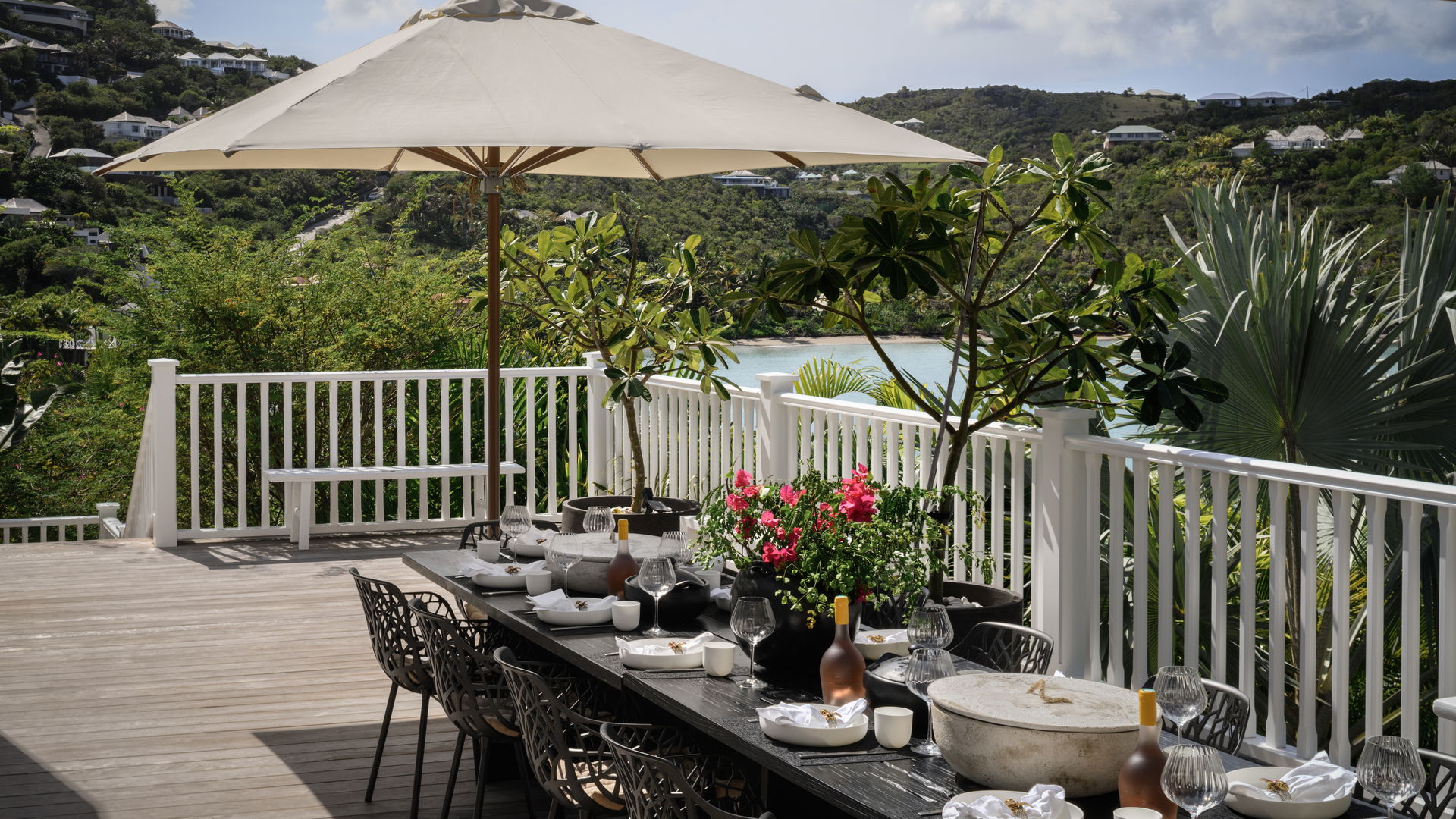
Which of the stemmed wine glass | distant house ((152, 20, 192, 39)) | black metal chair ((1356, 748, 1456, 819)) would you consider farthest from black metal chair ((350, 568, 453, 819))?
distant house ((152, 20, 192, 39))

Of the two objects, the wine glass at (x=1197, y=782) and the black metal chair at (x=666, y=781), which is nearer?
the wine glass at (x=1197, y=782)

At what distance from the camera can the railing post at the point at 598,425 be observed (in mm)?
7973

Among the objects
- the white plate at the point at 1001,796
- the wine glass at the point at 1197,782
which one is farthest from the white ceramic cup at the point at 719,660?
the wine glass at the point at 1197,782

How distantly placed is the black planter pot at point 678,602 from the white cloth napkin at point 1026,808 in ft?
4.68

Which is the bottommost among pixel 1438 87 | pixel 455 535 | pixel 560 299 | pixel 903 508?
pixel 455 535

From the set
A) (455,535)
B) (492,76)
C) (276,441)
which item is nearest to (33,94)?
(276,441)

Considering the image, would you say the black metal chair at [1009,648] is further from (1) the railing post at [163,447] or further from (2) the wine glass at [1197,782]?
(1) the railing post at [163,447]

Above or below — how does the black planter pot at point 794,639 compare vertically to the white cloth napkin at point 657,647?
above

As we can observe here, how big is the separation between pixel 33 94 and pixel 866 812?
30.8 meters

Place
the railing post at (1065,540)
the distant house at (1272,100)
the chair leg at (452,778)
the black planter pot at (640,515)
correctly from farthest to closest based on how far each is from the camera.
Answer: the distant house at (1272,100), the black planter pot at (640,515), the railing post at (1065,540), the chair leg at (452,778)

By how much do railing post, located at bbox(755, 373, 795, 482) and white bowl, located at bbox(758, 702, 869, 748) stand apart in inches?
135

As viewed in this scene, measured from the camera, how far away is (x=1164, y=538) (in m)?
3.80

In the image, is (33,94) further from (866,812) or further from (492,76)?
(866,812)

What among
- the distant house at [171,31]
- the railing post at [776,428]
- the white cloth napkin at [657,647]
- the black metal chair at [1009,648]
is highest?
the distant house at [171,31]
